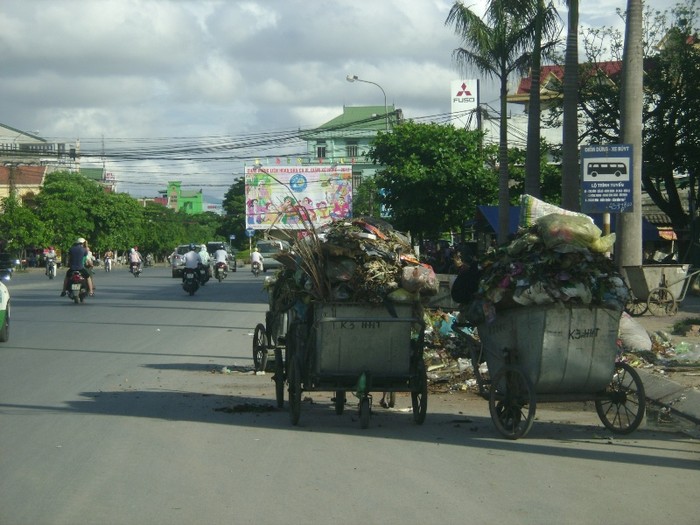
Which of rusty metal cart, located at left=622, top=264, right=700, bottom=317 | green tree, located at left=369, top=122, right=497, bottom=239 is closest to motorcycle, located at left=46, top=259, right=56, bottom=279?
green tree, located at left=369, top=122, right=497, bottom=239

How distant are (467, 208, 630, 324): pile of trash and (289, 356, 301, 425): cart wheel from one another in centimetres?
185

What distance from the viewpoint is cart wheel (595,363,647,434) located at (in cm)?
790

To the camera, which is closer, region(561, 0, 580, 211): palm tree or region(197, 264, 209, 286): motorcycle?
region(561, 0, 580, 211): palm tree

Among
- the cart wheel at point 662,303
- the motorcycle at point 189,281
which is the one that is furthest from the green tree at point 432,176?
the cart wheel at point 662,303

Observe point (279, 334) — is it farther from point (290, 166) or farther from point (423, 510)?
point (290, 166)

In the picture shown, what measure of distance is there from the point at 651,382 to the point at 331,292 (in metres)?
4.44

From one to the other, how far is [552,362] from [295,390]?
7.71 ft

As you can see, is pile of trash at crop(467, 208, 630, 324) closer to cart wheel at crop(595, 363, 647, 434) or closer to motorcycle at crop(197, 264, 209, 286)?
cart wheel at crop(595, 363, 647, 434)

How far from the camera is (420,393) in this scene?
8.53m

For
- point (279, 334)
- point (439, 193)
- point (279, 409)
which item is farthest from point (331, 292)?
point (439, 193)

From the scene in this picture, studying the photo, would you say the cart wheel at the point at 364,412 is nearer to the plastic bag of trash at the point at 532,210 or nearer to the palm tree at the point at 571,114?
the plastic bag of trash at the point at 532,210

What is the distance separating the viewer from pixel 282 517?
5.53 meters

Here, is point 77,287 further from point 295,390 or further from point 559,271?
point 559,271

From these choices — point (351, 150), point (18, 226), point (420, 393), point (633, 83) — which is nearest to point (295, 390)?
Result: point (420, 393)
